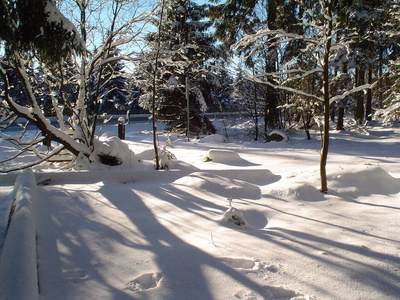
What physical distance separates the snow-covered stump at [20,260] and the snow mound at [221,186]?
2373 millimetres

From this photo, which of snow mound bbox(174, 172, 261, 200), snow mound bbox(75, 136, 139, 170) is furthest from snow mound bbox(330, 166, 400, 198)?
snow mound bbox(75, 136, 139, 170)

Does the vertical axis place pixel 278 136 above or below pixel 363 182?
above

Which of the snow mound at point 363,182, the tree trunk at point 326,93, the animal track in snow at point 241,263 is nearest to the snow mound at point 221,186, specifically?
the tree trunk at point 326,93

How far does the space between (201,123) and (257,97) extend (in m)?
4.23

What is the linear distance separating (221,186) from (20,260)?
9.84 ft

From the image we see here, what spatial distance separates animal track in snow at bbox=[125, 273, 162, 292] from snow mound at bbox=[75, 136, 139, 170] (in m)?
4.34

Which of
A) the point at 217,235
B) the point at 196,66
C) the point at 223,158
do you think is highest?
the point at 196,66

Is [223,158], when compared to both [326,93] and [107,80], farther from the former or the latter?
[326,93]

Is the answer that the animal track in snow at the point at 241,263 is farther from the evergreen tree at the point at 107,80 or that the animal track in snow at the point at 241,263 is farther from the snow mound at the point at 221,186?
the evergreen tree at the point at 107,80

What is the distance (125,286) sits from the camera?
1867mm

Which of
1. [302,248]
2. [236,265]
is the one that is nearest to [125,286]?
[236,265]

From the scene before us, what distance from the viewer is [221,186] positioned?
14.4 feet

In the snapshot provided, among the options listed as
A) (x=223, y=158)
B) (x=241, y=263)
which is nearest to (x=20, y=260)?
(x=241, y=263)

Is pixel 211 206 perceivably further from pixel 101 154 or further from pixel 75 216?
pixel 101 154
